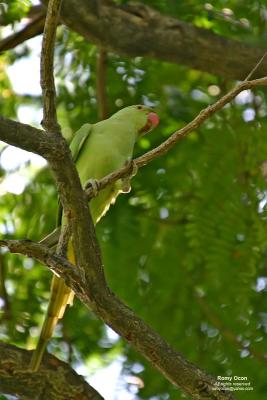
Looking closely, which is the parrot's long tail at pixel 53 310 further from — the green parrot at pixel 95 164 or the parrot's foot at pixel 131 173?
the parrot's foot at pixel 131 173

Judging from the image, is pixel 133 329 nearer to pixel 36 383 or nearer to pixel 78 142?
pixel 36 383

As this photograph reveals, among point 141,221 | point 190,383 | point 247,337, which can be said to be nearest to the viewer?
point 190,383

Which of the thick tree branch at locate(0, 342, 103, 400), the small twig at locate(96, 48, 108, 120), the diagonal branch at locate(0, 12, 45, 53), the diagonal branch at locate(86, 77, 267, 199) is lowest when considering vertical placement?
the thick tree branch at locate(0, 342, 103, 400)

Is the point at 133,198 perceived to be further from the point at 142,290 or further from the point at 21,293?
the point at 21,293

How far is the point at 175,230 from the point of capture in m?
4.73

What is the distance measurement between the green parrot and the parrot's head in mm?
67

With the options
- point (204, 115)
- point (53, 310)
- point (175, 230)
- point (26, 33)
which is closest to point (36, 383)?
Result: point (53, 310)

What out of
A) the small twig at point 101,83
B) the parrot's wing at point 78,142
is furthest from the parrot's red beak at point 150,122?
the small twig at point 101,83

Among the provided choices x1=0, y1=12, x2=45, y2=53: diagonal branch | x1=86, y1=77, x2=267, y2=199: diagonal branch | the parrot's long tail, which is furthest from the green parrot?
x1=0, y1=12, x2=45, y2=53: diagonal branch

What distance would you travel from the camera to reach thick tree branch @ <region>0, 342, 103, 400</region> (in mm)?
3695

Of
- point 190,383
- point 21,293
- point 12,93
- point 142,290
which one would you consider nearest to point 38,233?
point 21,293

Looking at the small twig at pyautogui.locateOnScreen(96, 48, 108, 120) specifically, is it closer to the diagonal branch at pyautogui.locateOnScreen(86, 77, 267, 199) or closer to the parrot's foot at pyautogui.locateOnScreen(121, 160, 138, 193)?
the parrot's foot at pyautogui.locateOnScreen(121, 160, 138, 193)

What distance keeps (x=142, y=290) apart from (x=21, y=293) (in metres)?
0.72

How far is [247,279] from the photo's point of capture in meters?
4.38
